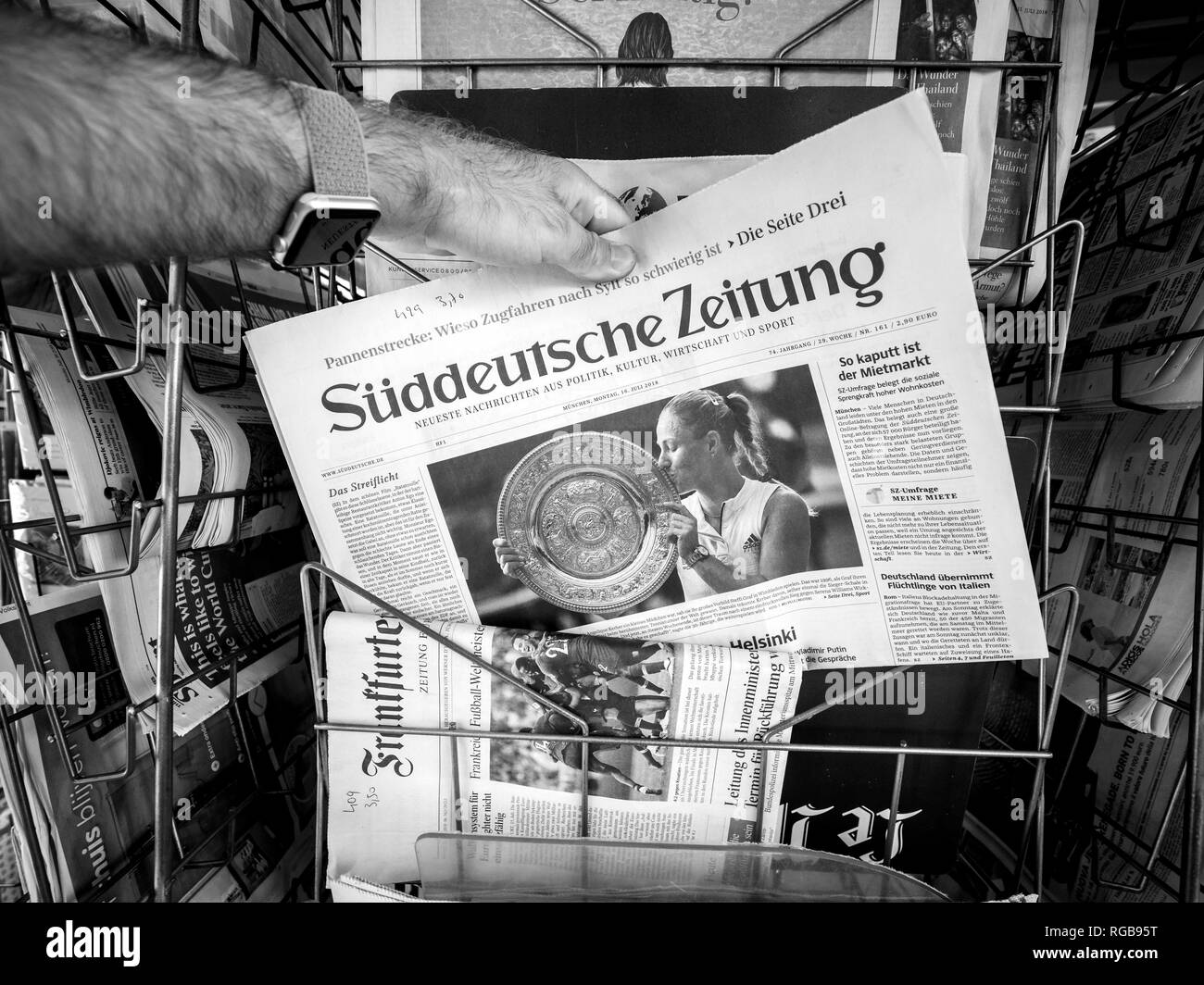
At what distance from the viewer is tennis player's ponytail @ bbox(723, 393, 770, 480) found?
39 cm

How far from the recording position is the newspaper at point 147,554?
368 millimetres

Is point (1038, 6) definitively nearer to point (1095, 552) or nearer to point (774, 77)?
point (774, 77)

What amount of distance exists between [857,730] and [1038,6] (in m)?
0.48

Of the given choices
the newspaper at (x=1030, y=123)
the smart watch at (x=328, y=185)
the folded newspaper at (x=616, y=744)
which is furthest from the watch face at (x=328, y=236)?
the newspaper at (x=1030, y=123)

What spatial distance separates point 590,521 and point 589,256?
16 centimetres

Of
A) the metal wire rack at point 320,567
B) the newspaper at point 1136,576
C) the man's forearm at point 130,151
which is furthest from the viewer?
the newspaper at point 1136,576

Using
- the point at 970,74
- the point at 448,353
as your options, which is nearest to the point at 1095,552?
the point at 970,74

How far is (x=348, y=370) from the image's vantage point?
390mm

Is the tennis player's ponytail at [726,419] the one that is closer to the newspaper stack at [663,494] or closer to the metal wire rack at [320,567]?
the newspaper stack at [663,494]

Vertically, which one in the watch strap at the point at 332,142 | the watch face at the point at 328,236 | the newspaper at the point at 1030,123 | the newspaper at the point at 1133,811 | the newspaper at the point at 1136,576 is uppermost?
the newspaper at the point at 1030,123

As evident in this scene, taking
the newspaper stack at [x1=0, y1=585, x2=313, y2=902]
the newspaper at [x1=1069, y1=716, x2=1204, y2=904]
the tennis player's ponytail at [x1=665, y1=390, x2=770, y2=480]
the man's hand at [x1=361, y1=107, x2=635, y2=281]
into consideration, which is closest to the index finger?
the man's hand at [x1=361, y1=107, x2=635, y2=281]

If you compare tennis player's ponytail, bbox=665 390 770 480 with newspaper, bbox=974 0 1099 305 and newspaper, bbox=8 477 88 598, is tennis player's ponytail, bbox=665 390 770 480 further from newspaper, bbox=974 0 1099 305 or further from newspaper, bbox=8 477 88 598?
newspaper, bbox=8 477 88 598

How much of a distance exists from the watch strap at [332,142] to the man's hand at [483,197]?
0.02 metres

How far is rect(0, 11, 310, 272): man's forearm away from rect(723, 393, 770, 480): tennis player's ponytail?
25cm
